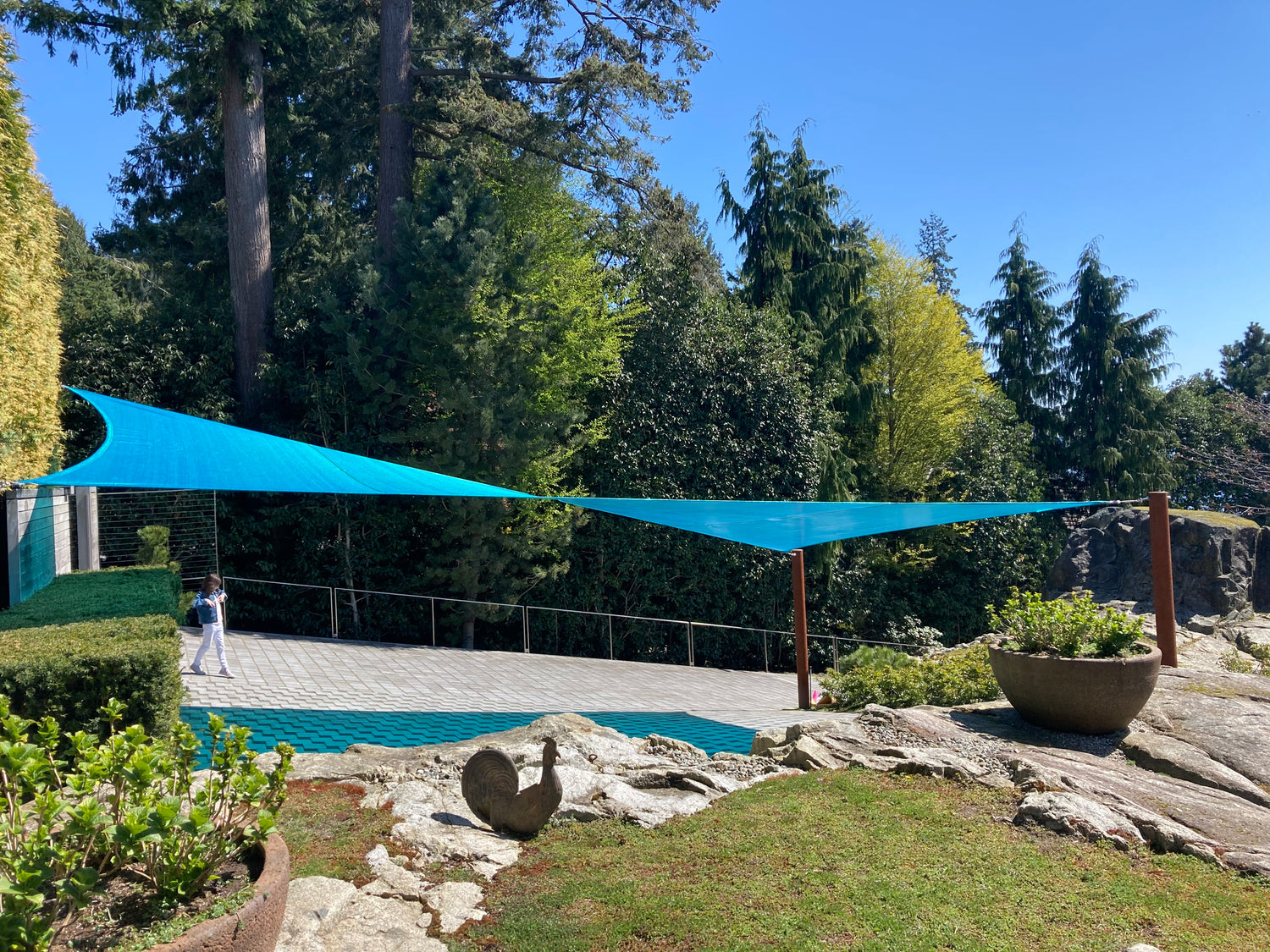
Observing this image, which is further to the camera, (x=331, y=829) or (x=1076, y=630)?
(x=1076, y=630)

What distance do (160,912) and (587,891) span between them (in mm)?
1695

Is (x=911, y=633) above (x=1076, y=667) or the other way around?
the other way around

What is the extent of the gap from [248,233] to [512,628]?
749 cm

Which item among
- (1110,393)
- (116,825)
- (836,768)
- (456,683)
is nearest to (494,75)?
(456,683)

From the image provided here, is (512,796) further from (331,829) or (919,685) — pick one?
(919,685)

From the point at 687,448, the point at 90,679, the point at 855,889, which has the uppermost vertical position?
the point at 687,448

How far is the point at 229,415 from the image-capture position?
497 inches

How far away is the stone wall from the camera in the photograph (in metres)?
11.6

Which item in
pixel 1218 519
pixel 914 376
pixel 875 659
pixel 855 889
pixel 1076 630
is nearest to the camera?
pixel 855 889

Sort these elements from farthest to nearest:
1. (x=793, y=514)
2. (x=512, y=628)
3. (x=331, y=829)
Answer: (x=512, y=628), (x=793, y=514), (x=331, y=829)

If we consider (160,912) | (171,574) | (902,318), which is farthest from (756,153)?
(160,912)

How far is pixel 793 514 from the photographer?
781 centimetres

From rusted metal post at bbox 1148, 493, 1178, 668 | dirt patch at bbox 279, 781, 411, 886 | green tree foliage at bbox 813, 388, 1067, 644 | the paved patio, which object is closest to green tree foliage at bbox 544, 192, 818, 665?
the paved patio

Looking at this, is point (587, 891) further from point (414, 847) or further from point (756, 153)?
point (756, 153)
